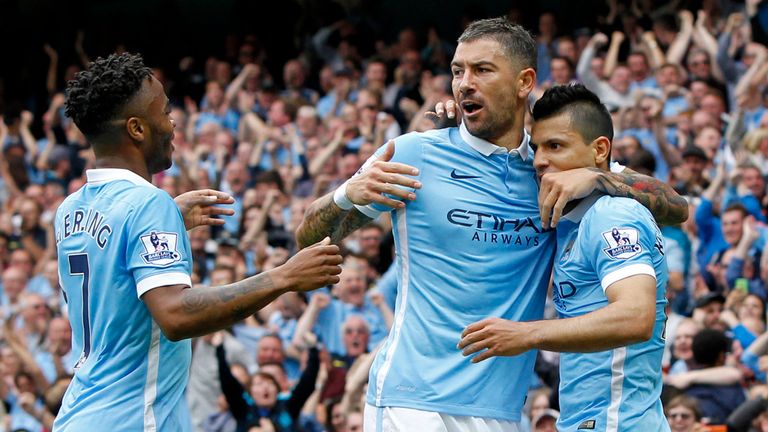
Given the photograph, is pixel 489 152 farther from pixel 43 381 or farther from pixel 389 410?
pixel 43 381

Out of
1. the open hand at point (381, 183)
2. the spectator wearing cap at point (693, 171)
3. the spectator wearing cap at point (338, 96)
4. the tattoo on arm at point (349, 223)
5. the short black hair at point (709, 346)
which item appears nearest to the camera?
the open hand at point (381, 183)

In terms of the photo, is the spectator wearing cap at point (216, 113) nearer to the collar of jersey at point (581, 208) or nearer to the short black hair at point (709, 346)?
the short black hair at point (709, 346)

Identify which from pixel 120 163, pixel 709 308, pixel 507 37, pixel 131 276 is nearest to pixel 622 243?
pixel 507 37

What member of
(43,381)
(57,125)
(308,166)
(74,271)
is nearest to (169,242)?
(74,271)

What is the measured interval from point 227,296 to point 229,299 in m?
0.01

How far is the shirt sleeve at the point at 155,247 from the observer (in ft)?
14.8

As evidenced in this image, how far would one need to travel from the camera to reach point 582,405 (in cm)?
489

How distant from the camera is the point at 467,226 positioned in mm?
5117

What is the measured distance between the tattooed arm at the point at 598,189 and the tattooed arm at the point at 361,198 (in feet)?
1.69

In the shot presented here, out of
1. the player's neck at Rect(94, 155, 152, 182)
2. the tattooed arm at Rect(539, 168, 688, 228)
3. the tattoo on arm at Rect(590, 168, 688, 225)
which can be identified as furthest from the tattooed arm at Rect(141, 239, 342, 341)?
the tattoo on arm at Rect(590, 168, 688, 225)

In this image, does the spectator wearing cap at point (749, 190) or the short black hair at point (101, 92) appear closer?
the short black hair at point (101, 92)

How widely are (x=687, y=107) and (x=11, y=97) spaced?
1110cm

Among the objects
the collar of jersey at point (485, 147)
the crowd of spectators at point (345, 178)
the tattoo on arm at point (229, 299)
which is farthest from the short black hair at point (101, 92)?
the crowd of spectators at point (345, 178)

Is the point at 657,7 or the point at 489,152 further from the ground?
the point at 657,7
